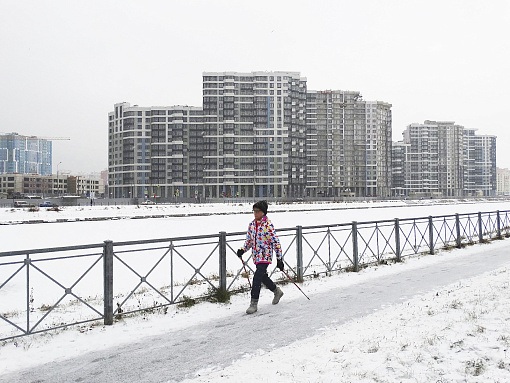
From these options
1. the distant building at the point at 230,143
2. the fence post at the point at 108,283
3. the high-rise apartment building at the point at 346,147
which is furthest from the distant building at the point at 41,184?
the fence post at the point at 108,283

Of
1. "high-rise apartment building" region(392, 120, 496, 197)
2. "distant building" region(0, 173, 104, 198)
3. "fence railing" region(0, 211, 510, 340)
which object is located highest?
"high-rise apartment building" region(392, 120, 496, 197)

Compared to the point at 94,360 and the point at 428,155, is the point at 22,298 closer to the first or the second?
the point at 94,360

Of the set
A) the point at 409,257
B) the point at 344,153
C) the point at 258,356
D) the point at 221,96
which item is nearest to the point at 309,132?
the point at 344,153

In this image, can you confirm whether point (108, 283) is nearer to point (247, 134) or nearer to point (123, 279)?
point (123, 279)

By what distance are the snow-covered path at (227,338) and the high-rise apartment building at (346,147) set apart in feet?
456

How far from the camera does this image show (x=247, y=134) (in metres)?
127

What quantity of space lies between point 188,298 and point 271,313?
175 cm

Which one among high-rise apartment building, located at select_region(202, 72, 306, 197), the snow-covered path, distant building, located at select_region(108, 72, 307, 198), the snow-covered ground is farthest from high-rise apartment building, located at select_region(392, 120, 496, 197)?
the snow-covered ground

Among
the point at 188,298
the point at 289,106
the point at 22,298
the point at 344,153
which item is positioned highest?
the point at 289,106

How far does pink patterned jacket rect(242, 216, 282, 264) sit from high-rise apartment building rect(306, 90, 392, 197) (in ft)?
461

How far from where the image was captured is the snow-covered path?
185 inches

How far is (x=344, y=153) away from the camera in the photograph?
504ft

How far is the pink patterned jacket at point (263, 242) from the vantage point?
744 centimetres

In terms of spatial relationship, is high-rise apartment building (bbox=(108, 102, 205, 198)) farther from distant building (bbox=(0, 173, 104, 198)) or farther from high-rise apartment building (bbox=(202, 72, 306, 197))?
distant building (bbox=(0, 173, 104, 198))
